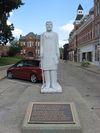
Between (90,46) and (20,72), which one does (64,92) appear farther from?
(90,46)

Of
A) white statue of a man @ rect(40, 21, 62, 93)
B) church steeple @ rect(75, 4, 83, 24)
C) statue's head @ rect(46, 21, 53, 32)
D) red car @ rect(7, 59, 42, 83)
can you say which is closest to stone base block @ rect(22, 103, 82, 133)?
white statue of a man @ rect(40, 21, 62, 93)

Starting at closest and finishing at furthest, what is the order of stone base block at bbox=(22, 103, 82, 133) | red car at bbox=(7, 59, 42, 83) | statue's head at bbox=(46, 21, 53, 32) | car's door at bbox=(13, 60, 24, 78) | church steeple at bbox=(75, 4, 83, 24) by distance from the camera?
stone base block at bbox=(22, 103, 82, 133) → statue's head at bbox=(46, 21, 53, 32) → red car at bbox=(7, 59, 42, 83) → car's door at bbox=(13, 60, 24, 78) → church steeple at bbox=(75, 4, 83, 24)

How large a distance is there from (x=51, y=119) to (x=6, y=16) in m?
42.4

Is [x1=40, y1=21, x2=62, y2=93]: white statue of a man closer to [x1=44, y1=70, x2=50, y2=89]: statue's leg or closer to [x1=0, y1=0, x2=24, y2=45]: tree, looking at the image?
[x1=44, y1=70, x2=50, y2=89]: statue's leg

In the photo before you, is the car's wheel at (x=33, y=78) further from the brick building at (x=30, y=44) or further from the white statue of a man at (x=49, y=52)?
the brick building at (x=30, y=44)

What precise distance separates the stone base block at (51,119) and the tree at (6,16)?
35.5 metres

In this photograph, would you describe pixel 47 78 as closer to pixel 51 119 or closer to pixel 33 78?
pixel 51 119

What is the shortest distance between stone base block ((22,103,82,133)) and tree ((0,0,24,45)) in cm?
3550

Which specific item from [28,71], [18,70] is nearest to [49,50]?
[28,71]

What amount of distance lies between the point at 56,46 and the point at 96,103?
284 centimetres

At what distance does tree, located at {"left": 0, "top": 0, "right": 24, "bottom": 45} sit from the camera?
146ft

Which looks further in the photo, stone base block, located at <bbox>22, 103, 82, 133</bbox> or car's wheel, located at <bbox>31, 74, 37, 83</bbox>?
car's wheel, located at <bbox>31, 74, 37, 83</bbox>

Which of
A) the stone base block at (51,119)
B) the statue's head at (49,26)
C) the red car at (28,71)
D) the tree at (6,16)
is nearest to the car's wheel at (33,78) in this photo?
the red car at (28,71)

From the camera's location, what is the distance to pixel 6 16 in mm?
49906
